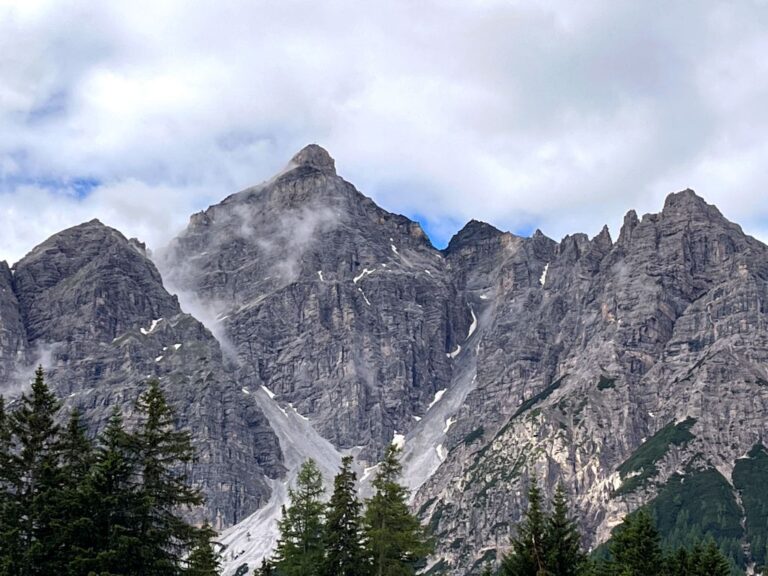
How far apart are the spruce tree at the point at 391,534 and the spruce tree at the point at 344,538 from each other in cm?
76

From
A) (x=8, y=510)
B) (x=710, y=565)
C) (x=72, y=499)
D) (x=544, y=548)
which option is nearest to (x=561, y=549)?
(x=544, y=548)

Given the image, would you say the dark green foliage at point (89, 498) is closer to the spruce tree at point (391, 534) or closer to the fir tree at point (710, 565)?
the spruce tree at point (391, 534)

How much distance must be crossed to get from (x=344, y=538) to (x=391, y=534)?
3.28m

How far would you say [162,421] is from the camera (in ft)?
162

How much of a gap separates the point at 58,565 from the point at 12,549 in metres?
2.27

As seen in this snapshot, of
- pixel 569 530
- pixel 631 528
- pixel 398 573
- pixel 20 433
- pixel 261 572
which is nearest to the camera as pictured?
pixel 20 433

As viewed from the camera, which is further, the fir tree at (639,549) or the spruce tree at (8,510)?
the fir tree at (639,549)

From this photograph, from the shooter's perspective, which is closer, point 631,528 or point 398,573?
point 398,573

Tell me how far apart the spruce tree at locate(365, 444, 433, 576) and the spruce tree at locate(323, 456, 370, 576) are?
757 millimetres

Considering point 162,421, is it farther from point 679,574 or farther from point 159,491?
point 679,574

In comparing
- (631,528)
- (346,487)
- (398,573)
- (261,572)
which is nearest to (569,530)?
(398,573)

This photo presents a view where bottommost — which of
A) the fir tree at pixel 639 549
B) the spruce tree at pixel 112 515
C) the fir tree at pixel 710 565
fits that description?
the fir tree at pixel 710 565

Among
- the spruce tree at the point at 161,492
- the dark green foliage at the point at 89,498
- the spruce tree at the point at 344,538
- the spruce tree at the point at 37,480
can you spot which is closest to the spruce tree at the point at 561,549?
A: the spruce tree at the point at 344,538

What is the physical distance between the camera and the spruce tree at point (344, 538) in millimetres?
66375
